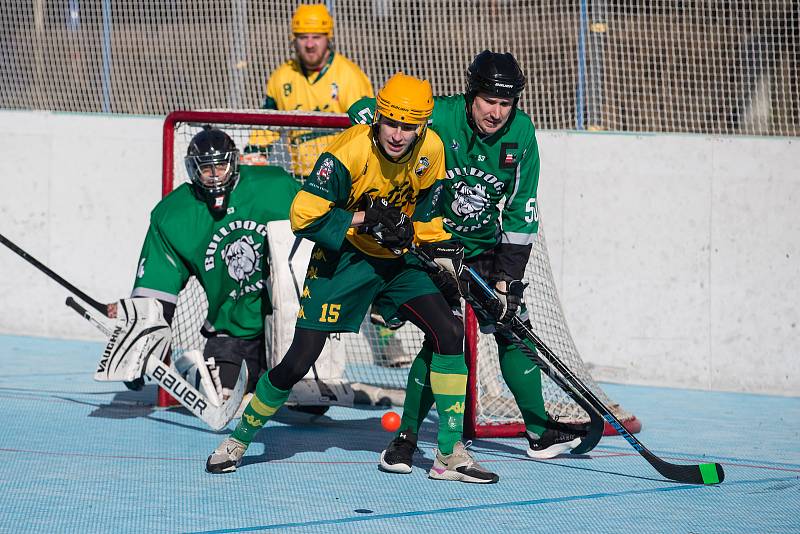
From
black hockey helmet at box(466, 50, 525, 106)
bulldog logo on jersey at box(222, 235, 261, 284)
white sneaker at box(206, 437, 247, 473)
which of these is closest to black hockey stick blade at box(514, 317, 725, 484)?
black hockey helmet at box(466, 50, 525, 106)

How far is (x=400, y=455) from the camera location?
12.2 feet

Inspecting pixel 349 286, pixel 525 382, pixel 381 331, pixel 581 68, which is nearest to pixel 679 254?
pixel 581 68

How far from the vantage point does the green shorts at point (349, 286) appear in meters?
3.57

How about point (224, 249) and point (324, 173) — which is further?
point (224, 249)

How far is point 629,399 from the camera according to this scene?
558 cm

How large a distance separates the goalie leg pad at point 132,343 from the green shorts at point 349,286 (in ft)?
2.97

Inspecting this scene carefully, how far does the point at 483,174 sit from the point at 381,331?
176 centimetres

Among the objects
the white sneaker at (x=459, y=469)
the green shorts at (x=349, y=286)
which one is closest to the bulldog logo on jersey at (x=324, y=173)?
the green shorts at (x=349, y=286)

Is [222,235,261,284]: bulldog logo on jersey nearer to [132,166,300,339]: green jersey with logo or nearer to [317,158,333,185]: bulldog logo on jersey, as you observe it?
[132,166,300,339]: green jersey with logo

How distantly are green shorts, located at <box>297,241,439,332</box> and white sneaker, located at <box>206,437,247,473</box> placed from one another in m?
0.45

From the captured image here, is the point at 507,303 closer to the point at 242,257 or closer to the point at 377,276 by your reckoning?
the point at 377,276

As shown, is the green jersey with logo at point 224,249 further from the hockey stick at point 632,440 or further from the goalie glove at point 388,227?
the goalie glove at point 388,227

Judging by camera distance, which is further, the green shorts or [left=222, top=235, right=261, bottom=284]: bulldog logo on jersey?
[left=222, top=235, right=261, bottom=284]: bulldog logo on jersey

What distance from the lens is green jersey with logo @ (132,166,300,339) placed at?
444cm
